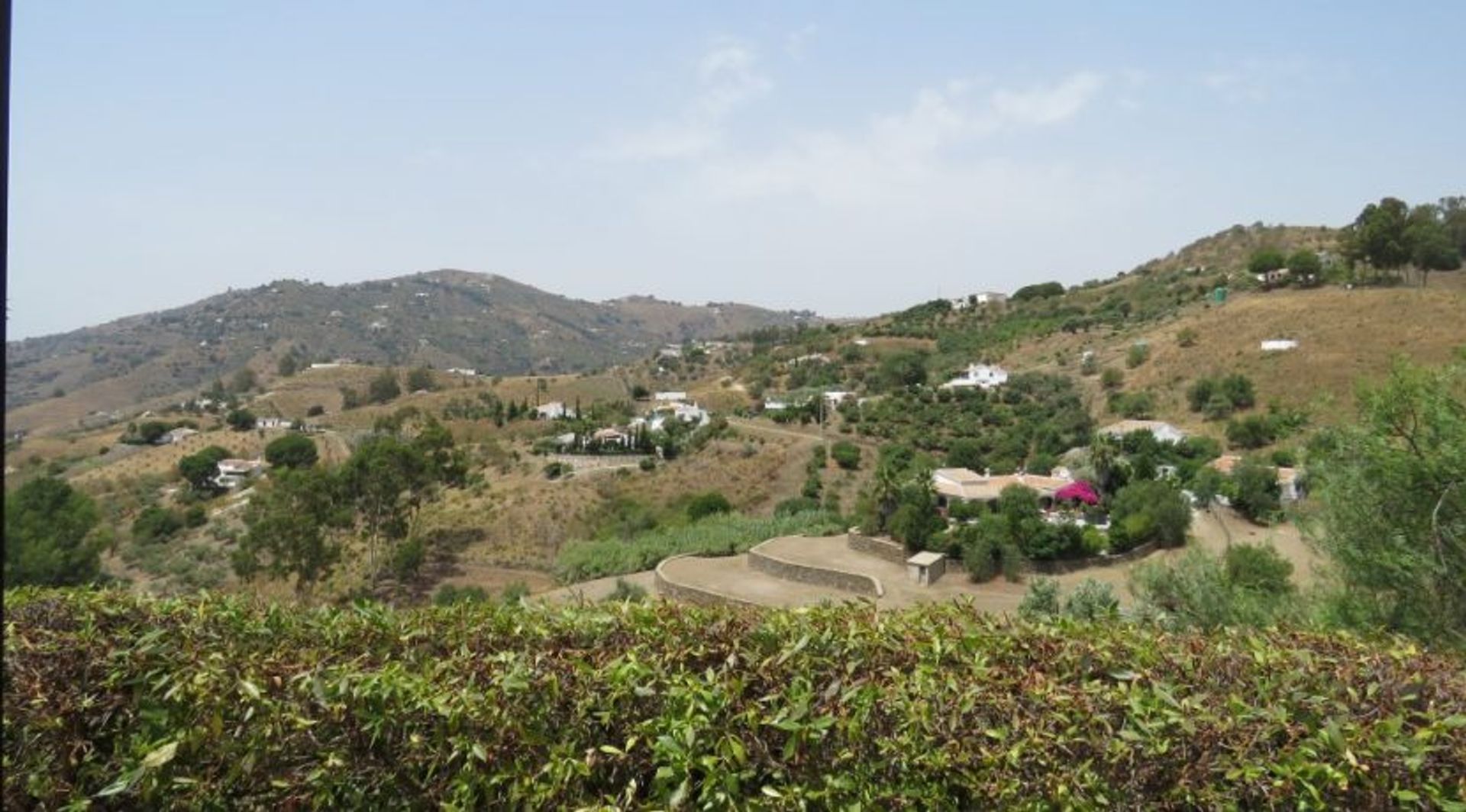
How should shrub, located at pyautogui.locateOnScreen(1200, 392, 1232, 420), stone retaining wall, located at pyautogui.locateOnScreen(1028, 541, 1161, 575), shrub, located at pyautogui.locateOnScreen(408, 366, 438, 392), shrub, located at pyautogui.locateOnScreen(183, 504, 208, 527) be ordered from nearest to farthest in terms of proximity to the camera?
stone retaining wall, located at pyautogui.locateOnScreen(1028, 541, 1161, 575) → shrub, located at pyautogui.locateOnScreen(183, 504, 208, 527) → shrub, located at pyautogui.locateOnScreen(1200, 392, 1232, 420) → shrub, located at pyautogui.locateOnScreen(408, 366, 438, 392)

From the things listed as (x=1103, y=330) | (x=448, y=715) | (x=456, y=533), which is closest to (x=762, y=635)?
(x=448, y=715)

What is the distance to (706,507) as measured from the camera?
35.0m

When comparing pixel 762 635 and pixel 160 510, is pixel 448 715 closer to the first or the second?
pixel 762 635

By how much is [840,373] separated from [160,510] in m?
43.4

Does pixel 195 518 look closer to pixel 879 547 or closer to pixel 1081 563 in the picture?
pixel 879 547

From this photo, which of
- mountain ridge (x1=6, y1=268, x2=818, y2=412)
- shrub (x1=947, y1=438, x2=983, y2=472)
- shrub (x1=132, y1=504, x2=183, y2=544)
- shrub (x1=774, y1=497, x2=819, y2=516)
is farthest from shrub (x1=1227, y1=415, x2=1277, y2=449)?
mountain ridge (x1=6, y1=268, x2=818, y2=412)

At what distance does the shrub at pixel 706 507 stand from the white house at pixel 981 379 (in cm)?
2158

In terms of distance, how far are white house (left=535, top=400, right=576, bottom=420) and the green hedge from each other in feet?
193

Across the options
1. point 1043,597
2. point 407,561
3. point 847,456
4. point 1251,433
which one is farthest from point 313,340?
point 1043,597

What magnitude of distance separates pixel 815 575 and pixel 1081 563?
333 inches

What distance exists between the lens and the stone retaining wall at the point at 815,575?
22.4m

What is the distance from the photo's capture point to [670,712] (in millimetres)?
2658

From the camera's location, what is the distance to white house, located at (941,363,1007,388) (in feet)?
169

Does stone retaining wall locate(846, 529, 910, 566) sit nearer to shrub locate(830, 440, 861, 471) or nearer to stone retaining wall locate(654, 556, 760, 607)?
stone retaining wall locate(654, 556, 760, 607)
